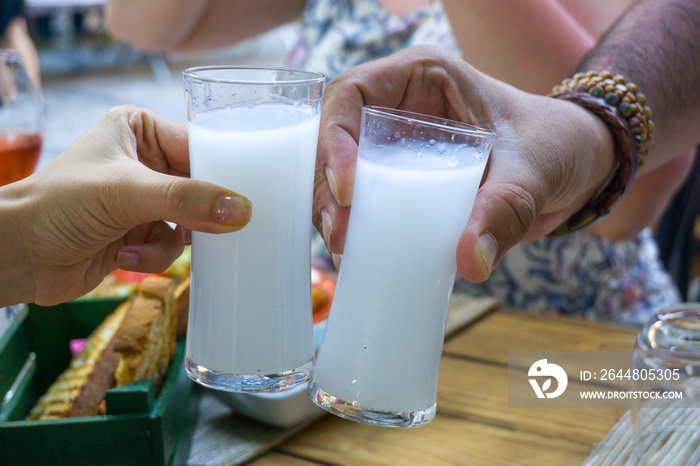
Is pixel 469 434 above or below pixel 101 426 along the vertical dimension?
below

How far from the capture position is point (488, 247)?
2.33 ft

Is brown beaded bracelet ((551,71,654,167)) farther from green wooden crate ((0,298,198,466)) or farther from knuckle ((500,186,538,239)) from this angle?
green wooden crate ((0,298,198,466))

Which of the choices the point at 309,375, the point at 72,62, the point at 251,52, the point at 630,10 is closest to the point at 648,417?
the point at 309,375

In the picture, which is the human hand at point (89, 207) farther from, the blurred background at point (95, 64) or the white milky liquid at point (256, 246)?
the blurred background at point (95, 64)

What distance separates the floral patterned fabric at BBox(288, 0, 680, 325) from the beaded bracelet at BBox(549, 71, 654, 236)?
569 mm

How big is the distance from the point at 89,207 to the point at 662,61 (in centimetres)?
91

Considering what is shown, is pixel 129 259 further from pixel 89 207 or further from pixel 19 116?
pixel 19 116

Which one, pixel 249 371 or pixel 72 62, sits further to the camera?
pixel 72 62

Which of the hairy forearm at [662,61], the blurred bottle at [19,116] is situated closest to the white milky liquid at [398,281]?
the hairy forearm at [662,61]

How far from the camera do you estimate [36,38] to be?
766 centimetres

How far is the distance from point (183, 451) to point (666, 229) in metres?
1.57

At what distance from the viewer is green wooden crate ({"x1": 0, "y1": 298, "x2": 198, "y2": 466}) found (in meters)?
0.78

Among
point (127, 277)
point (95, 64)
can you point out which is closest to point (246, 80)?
point (127, 277)

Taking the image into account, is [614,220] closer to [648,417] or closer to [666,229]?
[666,229]
